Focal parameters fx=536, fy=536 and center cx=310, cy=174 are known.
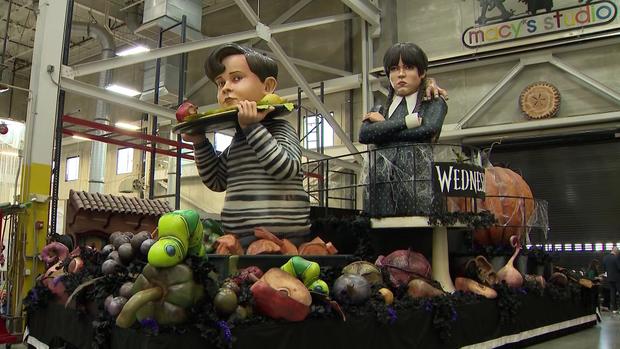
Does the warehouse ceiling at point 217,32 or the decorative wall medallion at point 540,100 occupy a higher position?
the warehouse ceiling at point 217,32

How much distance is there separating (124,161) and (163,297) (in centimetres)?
1740

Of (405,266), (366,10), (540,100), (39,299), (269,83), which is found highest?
(366,10)

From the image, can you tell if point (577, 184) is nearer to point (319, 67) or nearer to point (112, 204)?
point (319, 67)

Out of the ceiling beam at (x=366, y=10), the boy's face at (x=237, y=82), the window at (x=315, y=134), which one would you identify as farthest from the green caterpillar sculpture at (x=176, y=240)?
the window at (x=315, y=134)

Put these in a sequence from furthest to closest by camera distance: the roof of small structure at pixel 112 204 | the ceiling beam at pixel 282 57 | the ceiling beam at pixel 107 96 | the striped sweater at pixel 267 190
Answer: the ceiling beam at pixel 282 57, the roof of small structure at pixel 112 204, the ceiling beam at pixel 107 96, the striped sweater at pixel 267 190

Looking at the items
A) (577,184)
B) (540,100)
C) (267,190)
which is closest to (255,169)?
(267,190)

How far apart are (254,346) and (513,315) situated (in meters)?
2.79

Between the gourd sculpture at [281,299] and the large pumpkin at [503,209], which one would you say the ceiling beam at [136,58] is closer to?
the gourd sculpture at [281,299]

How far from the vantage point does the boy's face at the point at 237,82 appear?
155 inches

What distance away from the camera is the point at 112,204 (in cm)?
774

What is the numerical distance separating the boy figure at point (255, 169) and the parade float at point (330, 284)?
183 mm

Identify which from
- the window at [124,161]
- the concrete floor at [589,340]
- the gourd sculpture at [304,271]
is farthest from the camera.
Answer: the window at [124,161]

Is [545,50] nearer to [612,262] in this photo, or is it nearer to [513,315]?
[612,262]

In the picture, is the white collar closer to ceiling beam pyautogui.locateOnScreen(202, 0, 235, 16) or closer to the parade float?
the parade float
